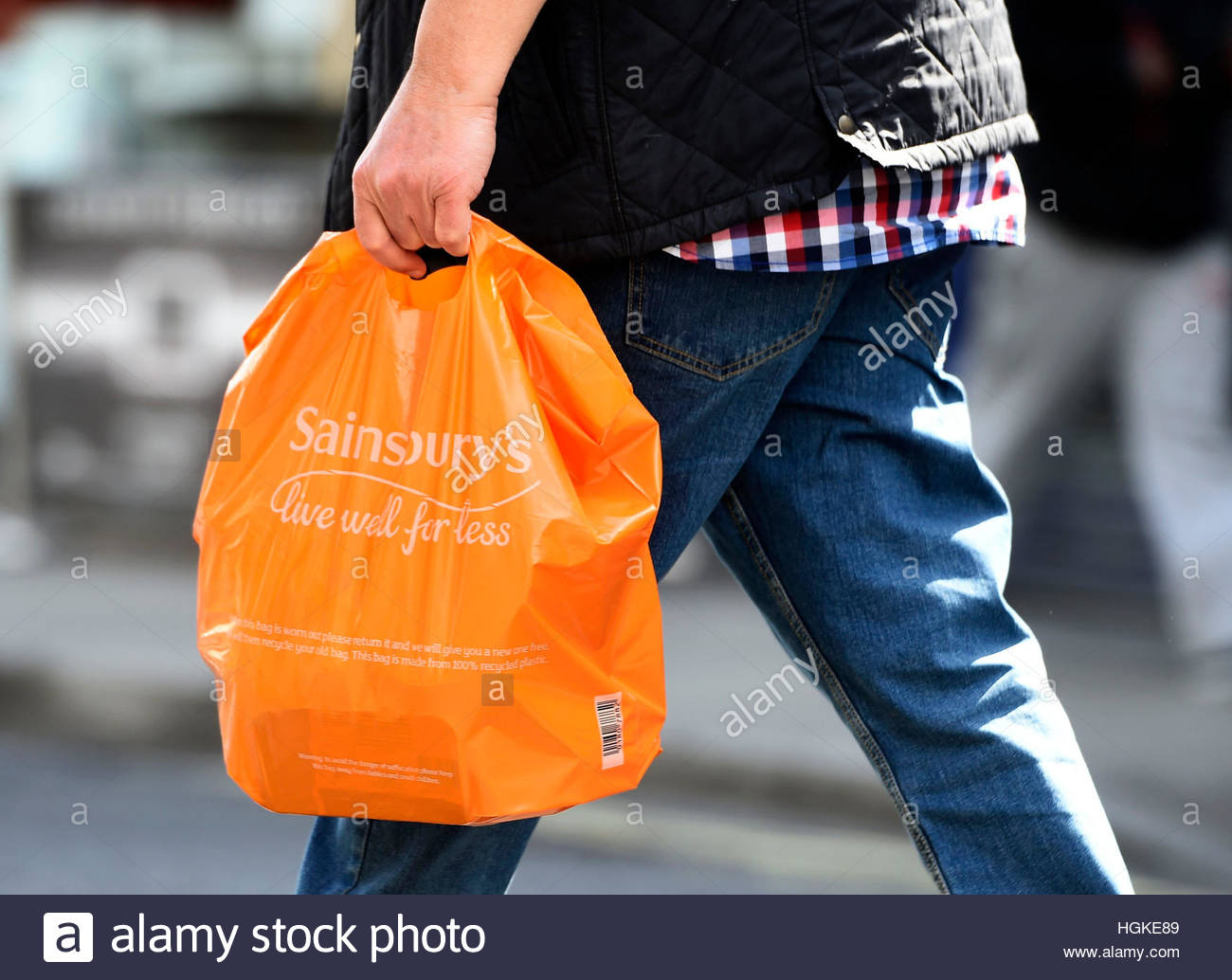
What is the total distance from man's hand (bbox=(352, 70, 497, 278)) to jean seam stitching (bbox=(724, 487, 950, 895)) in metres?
0.45

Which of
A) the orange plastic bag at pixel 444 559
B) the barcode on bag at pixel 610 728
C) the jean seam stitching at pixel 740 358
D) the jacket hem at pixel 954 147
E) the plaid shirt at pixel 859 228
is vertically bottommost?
the barcode on bag at pixel 610 728

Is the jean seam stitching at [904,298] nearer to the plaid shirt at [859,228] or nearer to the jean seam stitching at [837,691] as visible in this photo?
the plaid shirt at [859,228]

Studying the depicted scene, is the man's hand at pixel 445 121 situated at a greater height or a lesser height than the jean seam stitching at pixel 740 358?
greater

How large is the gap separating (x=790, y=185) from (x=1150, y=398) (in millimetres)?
2947

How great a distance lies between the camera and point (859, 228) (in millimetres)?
1559

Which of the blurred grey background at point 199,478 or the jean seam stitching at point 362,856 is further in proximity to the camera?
the blurred grey background at point 199,478

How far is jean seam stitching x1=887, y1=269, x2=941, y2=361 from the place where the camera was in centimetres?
165

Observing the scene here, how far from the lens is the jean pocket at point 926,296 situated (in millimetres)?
1658

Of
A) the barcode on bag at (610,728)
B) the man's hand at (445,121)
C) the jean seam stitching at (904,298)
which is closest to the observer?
the man's hand at (445,121)

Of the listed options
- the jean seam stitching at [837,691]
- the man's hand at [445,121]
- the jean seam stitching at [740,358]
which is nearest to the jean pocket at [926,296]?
the jean seam stitching at [740,358]

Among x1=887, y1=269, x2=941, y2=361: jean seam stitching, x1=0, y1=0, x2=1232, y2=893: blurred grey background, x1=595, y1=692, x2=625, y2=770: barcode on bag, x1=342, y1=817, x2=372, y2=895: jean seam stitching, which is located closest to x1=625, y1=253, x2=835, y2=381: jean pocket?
x1=887, y1=269, x2=941, y2=361: jean seam stitching

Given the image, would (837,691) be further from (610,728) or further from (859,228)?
(859,228)

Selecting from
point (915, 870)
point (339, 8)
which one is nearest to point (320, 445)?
point (915, 870)

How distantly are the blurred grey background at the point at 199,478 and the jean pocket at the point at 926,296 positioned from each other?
163cm
